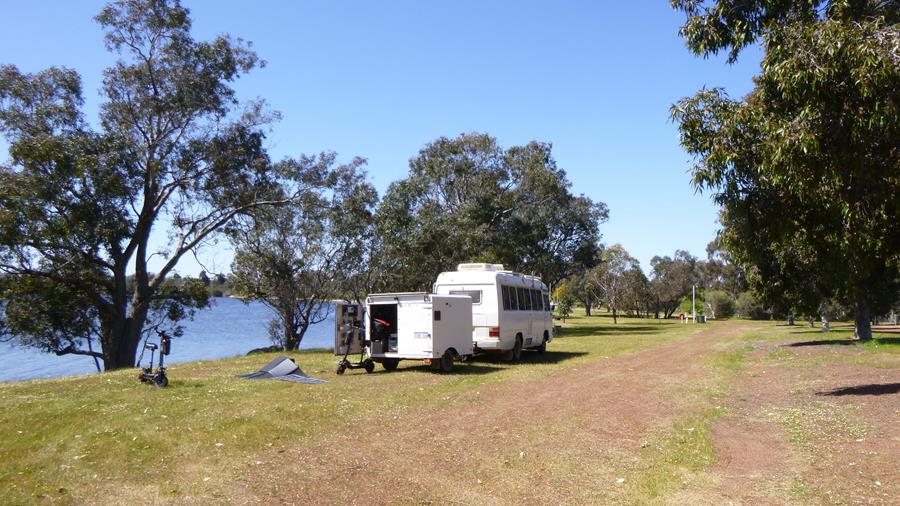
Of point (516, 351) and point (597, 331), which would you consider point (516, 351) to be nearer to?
point (516, 351)

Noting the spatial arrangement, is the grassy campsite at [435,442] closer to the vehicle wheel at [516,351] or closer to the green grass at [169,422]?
the green grass at [169,422]

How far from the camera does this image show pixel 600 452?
795 centimetres

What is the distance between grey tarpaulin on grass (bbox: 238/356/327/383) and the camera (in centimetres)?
1429

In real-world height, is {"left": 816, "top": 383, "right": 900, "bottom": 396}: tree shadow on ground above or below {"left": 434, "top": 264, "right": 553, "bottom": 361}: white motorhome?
below

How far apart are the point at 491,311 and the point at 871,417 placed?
10782mm

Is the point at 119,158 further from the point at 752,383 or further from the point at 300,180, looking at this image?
the point at 752,383

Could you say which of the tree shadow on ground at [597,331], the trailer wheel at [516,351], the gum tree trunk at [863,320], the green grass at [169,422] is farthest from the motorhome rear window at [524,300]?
the tree shadow on ground at [597,331]

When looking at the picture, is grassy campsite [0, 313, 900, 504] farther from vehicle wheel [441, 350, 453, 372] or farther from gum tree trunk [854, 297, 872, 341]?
gum tree trunk [854, 297, 872, 341]

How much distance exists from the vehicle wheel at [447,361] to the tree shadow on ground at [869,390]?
26.2ft

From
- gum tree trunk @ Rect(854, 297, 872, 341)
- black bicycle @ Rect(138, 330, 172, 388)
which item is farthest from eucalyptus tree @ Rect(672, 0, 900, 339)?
gum tree trunk @ Rect(854, 297, 872, 341)

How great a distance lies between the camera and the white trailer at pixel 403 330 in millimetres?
16000

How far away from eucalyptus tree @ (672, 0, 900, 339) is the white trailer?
7.01 m

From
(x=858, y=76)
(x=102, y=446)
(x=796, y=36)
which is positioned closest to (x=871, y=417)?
(x=858, y=76)

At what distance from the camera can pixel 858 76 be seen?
940 cm
